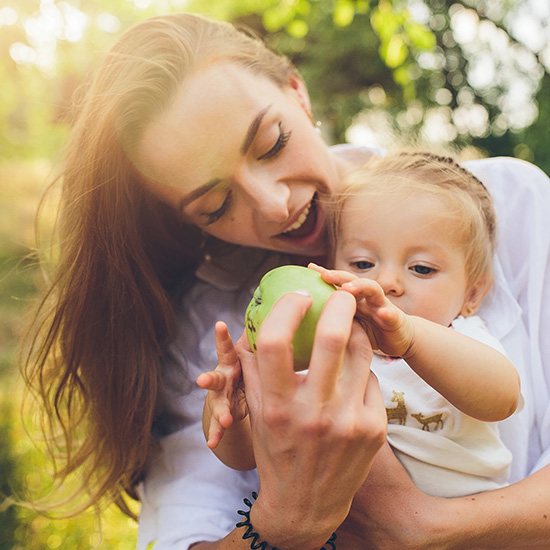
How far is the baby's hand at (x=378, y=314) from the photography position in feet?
3.69

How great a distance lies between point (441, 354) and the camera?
1256 millimetres

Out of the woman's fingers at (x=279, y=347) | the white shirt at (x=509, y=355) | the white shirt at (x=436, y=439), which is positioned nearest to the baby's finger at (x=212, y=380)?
the woman's fingers at (x=279, y=347)

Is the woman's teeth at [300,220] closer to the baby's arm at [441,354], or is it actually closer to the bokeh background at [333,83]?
the baby's arm at [441,354]

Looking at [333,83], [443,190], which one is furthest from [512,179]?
[333,83]

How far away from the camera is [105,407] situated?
2020 millimetres

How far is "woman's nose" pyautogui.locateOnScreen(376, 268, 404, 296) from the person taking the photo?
154cm

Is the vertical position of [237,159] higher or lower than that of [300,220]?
higher

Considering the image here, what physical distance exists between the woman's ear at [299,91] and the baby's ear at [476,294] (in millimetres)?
927

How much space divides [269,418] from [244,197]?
952mm

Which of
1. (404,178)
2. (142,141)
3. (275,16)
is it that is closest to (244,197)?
(142,141)

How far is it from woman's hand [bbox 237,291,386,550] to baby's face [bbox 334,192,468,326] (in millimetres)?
492

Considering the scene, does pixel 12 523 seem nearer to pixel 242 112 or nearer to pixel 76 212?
pixel 76 212

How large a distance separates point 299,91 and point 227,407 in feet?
4.68

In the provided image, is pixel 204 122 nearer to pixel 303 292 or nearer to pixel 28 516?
pixel 303 292
